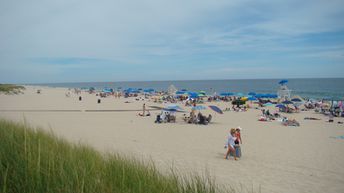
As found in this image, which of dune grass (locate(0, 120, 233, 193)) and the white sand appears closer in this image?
dune grass (locate(0, 120, 233, 193))

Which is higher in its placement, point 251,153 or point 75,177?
point 75,177

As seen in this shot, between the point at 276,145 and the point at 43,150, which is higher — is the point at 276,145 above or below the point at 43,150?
below

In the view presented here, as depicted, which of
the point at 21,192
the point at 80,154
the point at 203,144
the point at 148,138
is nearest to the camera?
the point at 21,192

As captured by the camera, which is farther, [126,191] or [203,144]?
[203,144]

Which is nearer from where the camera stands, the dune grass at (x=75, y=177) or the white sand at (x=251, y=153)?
the dune grass at (x=75, y=177)

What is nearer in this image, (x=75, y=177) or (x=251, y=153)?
(x=75, y=177)

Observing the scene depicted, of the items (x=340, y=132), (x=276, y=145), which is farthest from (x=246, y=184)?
(x=340, y=132)

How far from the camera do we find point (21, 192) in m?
2.54

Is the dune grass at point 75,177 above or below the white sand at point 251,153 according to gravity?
above

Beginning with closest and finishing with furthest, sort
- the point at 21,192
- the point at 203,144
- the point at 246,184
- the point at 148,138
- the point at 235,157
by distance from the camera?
the point at 21,192
the point at 246,184
the point at 235,157
the point at 203,144
the point at 148,138

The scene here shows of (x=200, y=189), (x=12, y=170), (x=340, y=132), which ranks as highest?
(x=12, y=170)

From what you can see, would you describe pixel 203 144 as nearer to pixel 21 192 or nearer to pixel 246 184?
pixel 246 184

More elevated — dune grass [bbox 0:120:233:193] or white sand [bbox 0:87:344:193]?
dune grass [bbox 0:120:233:193]

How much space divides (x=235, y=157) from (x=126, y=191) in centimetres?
634
